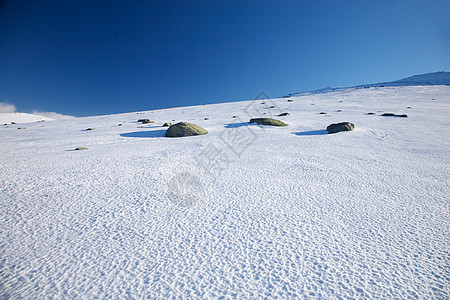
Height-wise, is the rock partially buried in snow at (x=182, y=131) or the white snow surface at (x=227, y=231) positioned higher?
the rock partially buried in snow at (x=182, y=131)

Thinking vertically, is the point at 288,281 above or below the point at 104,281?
below

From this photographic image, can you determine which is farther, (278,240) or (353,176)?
(353,176)

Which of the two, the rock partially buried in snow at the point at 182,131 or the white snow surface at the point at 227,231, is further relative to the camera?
the rock partially buried in snow at the point at 182,131

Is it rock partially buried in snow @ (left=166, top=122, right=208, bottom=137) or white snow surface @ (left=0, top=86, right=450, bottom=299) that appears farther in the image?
rock partially buried in snow @ (left=166, top=122, right=208, bottom=137)

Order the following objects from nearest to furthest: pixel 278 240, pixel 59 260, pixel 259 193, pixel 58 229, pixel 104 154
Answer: pixel 59 260 → pixel 278 240 → pixel 58 229 → pixel 259 193 → pixel 104 154

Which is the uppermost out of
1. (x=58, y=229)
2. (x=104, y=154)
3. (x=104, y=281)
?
(x=104, y=154)

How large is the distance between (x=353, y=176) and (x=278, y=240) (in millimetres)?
1527

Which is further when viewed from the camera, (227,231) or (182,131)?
(182,131)

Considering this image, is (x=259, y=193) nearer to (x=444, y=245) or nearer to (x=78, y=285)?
(x=444, y=245)

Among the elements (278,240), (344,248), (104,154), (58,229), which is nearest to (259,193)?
(278,240)

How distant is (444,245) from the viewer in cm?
108

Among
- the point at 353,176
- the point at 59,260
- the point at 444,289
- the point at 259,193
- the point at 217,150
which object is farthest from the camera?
the point at 217,150

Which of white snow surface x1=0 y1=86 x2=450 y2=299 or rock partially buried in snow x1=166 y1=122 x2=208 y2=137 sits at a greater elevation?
rock partially buried in snow x1=166 y1=122 x2=208 y2=137

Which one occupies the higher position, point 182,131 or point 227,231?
point 182,131
